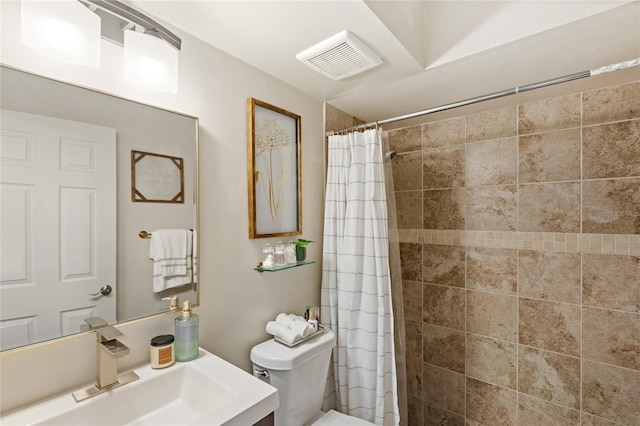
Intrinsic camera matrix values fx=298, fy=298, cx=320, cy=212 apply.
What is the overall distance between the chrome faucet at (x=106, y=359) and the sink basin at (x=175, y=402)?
0.02 metres

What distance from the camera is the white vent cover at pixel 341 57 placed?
4.15 feet

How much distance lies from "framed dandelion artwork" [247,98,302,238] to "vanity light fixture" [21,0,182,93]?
1.43 feet

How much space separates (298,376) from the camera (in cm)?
137

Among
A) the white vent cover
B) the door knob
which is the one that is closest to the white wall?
the door knob

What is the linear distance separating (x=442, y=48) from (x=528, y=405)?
6.91 feet

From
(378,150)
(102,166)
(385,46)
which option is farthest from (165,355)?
(385,46)

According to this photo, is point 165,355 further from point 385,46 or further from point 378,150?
point 385,46

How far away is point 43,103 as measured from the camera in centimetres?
89

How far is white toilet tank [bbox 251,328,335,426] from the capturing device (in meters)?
1.33

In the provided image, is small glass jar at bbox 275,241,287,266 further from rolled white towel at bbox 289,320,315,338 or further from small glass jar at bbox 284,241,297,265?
rolled white towel at bbox 289,320,315,338

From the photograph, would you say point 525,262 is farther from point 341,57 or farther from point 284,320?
point 341,57

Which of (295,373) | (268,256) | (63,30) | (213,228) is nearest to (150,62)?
(63,30)

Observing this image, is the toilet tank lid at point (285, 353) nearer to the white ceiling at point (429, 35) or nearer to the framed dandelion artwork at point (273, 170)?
the framed dandelion artwork at point (273, 170)

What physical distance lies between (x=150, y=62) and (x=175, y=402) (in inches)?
48.2
